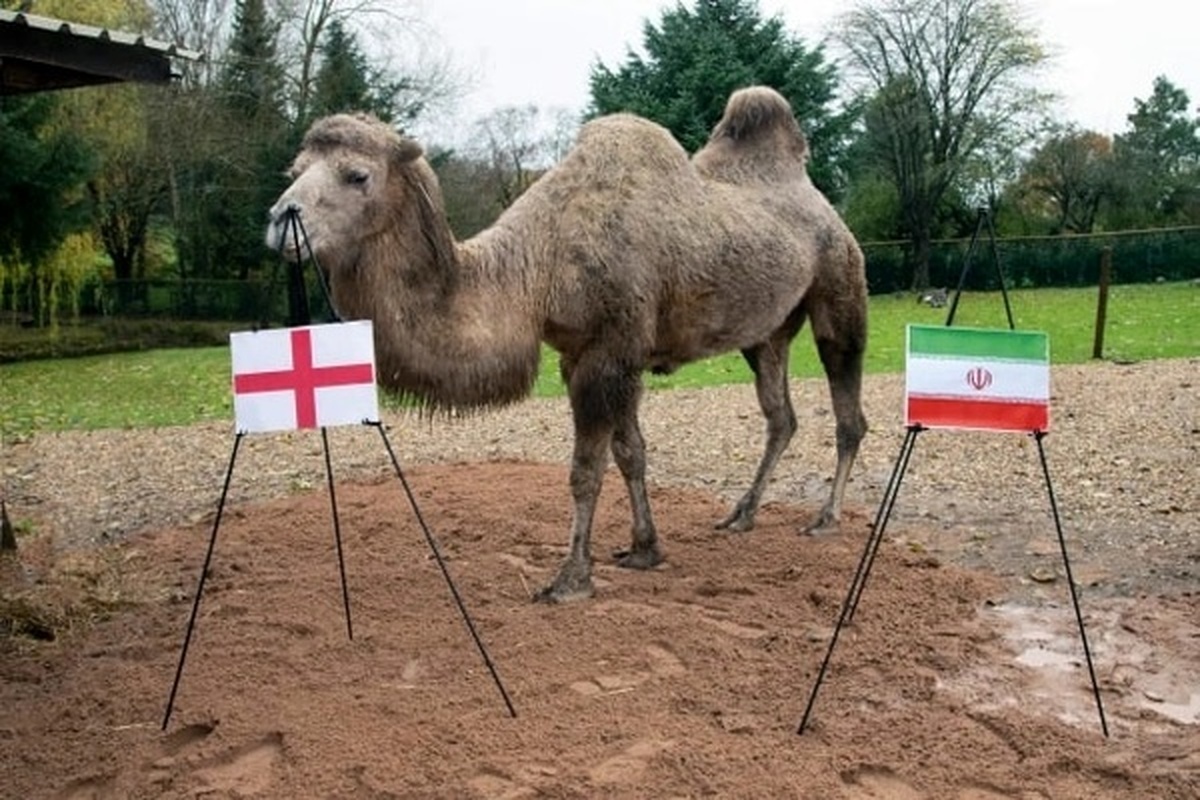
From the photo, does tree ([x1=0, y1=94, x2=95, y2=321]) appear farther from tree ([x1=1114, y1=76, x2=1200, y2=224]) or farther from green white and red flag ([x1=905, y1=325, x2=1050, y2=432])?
tree ([x1=1114, y1=76, x2=1200, y2=224])

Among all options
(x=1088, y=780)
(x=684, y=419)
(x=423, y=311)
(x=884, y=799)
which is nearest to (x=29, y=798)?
(x=423, y=311)

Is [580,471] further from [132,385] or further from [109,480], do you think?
[132,385]

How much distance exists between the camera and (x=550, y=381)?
650 inches

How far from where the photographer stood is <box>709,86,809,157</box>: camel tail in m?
6.68

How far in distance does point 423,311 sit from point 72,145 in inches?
690

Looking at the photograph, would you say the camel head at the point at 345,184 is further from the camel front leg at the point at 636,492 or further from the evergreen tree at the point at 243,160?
the evergreen tree at the point at 243,160

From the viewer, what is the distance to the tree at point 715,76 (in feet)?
91.8

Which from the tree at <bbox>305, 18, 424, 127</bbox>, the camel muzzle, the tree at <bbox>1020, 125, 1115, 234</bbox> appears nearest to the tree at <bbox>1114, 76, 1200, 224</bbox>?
the tree at <bbox>1020, 125, 1115, 234</bbox>

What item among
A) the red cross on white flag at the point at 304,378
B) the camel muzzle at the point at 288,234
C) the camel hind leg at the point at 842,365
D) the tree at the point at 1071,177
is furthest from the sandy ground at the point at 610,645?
the tree at the point at 1071,177

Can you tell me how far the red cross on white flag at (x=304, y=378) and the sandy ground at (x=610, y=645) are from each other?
3.48ft

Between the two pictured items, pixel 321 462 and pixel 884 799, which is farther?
pixel 321 462

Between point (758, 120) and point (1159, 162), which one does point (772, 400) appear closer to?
point (758, 120)

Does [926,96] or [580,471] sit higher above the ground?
[926,96]

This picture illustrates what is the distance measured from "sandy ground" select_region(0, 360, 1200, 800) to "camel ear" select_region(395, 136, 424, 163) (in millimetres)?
2045
